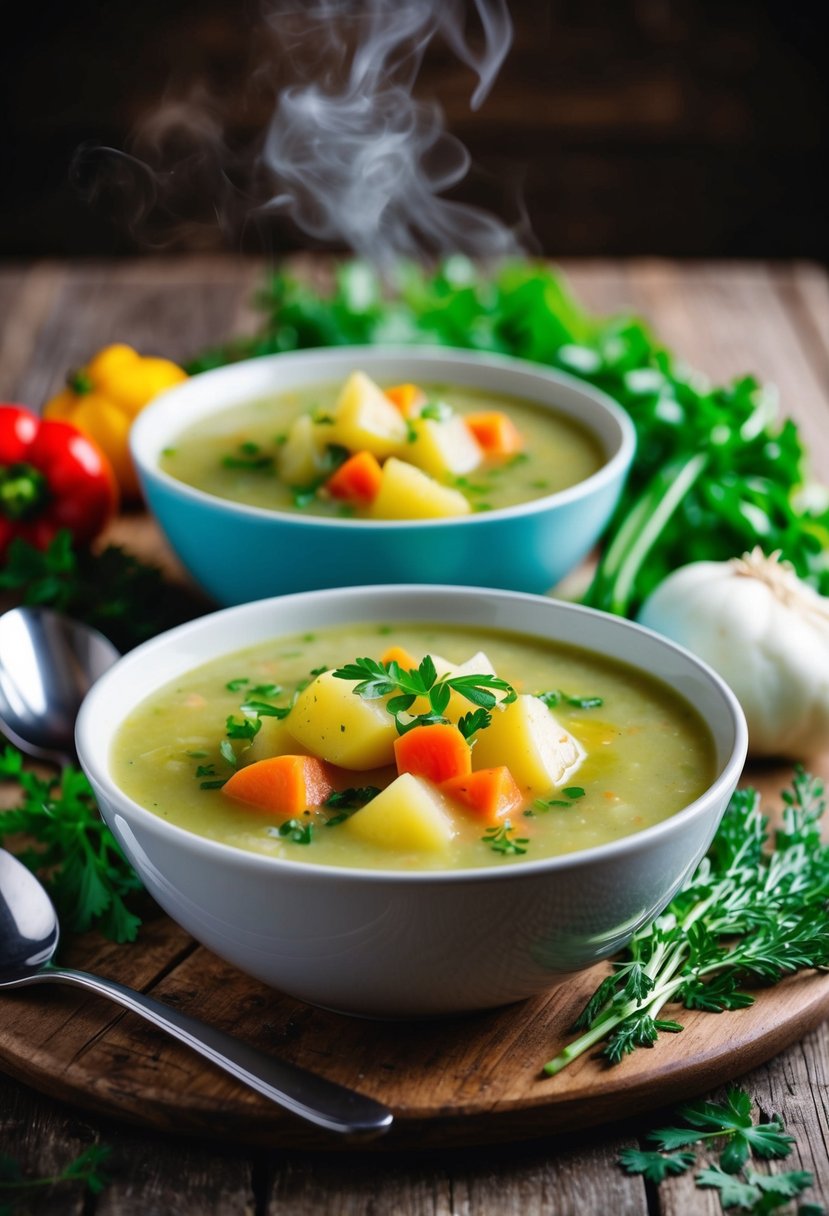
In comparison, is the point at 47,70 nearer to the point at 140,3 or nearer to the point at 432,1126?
the point at 140,3

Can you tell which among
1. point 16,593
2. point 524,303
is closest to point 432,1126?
point 16,593

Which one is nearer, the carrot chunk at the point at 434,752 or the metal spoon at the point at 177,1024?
the metal spoon at the point at 177,1024

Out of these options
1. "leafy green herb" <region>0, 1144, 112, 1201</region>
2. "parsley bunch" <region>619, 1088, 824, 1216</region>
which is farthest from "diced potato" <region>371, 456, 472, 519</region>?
"leafy green herb" <region>0, 1144, 112, 1201</region>

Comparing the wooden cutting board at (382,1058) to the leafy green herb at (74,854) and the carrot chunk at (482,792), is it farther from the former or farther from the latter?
the carrot chunk at (482,792)

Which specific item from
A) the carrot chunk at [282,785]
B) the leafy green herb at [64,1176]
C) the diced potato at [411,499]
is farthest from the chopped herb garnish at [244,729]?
the diced potato at [411,499]

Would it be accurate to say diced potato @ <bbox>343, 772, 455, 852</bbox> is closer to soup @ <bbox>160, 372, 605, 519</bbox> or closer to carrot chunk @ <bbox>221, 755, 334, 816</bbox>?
carrot chunk @ <bbox>221, 755, 334, 816</bbox>
